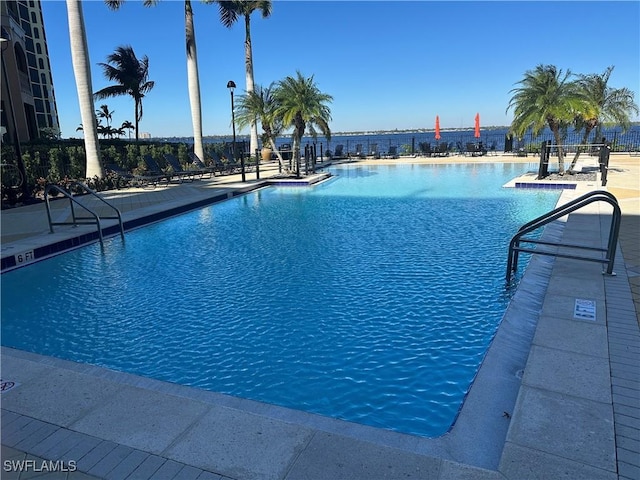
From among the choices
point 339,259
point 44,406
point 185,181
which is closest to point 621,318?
point 339,259

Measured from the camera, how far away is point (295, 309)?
17.0 feet

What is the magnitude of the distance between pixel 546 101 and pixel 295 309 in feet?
42.8

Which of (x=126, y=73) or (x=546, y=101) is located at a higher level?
(x=126, y=73)

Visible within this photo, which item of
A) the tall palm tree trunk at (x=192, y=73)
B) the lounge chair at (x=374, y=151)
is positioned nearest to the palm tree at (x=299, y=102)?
the tall palm tree trunk at (x=192, y=73)

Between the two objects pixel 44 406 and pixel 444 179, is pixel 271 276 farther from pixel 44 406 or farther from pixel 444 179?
pixel 444 179

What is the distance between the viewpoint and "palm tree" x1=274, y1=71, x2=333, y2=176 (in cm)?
1706

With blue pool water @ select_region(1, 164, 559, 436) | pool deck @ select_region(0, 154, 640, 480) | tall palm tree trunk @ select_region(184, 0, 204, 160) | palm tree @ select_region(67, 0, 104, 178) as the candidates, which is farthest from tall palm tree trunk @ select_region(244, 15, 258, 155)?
pool deck @ select_region(0, 154, 640, 480)

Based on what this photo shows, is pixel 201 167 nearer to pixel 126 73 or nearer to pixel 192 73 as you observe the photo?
pixel 192 73

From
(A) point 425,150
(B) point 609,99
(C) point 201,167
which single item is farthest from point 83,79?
(A) point 425,150

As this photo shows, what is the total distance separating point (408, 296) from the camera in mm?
5398

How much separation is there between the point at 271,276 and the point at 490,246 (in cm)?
406

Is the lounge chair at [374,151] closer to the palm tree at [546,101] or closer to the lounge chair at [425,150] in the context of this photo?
the lounge chair at [425,150]

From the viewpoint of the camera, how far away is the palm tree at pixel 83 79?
539 inches

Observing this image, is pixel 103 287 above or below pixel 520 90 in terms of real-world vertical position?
below
